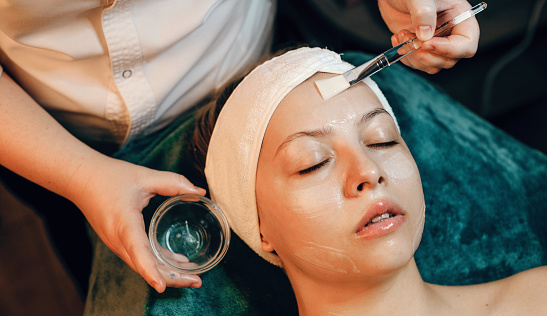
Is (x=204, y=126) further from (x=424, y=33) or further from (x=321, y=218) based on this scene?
(x=424, y=33)

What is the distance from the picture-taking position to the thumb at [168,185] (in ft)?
3.76

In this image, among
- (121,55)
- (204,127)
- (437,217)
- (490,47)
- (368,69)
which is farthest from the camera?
(490,47)

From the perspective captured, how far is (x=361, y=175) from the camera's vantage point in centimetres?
97

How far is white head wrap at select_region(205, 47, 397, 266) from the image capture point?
1120mm

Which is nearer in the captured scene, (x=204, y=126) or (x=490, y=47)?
(x=204, y=126)

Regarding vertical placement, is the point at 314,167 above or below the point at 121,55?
below

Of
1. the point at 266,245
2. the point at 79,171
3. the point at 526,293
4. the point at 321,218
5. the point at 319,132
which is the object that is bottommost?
the point at 526,293

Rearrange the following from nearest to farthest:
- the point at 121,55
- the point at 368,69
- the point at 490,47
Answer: the point at 368,69, the point at 121,55, the point at 490,47

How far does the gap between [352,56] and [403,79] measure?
7.8 inches

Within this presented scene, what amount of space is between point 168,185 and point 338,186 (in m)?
0.42

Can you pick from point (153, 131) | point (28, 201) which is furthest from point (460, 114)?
point (28, 201)

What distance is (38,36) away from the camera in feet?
3.72

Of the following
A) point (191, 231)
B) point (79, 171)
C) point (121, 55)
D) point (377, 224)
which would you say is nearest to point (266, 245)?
point (191, 231)

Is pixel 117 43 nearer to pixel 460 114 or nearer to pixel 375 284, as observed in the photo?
pixel 375 284
